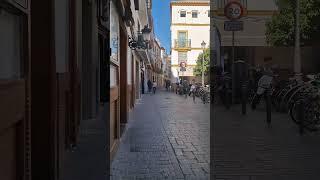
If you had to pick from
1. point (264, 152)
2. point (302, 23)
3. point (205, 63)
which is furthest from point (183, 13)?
point (264, 152)

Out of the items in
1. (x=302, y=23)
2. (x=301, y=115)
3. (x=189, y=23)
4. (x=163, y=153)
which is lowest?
(x=163, y=153)

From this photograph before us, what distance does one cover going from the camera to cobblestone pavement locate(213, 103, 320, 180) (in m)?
6.37

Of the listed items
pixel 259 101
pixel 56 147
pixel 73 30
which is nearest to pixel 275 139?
pixel 73 30

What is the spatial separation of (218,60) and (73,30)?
18430mm

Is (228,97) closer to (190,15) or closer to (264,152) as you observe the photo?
(264,152)

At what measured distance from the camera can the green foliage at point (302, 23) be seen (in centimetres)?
1975

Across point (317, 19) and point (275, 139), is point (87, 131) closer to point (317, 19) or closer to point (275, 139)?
point (275, 139)

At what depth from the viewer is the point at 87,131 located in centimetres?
903

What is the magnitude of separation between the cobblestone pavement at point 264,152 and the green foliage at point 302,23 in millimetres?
8276

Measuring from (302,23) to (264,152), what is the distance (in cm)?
1237

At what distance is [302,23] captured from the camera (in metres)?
19.5

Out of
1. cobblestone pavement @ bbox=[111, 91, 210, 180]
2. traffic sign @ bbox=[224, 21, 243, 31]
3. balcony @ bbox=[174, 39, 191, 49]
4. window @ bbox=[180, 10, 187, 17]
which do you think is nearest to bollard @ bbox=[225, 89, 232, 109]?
traffic sign @ bbox=[224, 21, 243, 31]

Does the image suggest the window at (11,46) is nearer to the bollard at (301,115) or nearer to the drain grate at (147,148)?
the drain grate at (147,148)

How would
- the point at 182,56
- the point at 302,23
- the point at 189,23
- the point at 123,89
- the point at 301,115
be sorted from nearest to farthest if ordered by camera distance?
1. the point at 301,115
2. the point at 123,89
3. the point at 302,23
4. the point at 189,23
5. the point at 182,56
